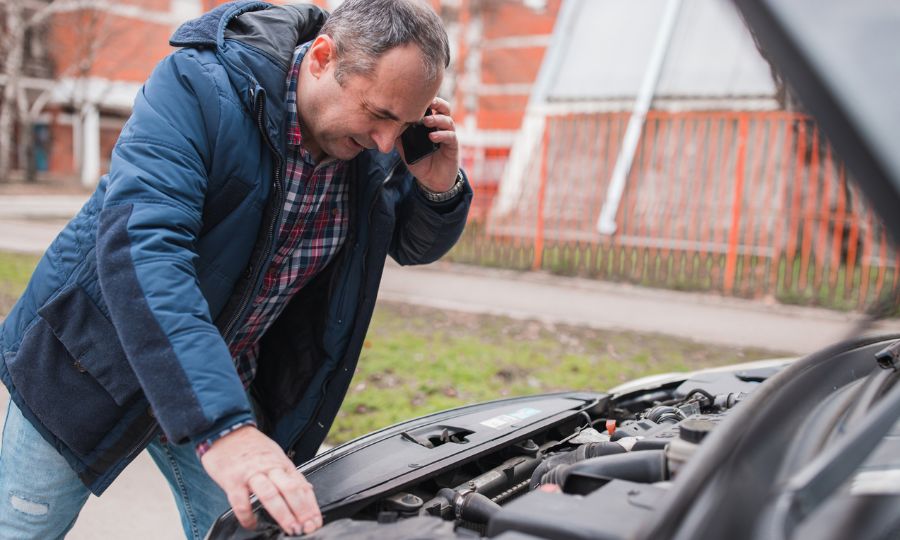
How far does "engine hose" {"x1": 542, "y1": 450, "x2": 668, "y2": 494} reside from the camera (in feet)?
4.55

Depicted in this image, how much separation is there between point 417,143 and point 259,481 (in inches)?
41.7

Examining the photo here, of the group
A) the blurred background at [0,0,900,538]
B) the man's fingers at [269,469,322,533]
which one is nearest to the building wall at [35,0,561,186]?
the blurred background at [0,0,900,538]

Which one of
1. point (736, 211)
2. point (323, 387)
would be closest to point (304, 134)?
point (323, 387)

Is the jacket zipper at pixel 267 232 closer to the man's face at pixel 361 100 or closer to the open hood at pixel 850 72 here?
the man's face at pixel 361 100

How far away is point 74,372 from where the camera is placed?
1746 millimetres

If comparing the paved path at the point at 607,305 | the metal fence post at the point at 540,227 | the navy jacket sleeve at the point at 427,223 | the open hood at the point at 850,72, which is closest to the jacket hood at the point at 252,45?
the navy jacket sleeve at the point at 427,223

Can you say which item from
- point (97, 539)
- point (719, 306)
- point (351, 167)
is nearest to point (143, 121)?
point (351, 167)

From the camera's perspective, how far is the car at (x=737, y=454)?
0.92 metres

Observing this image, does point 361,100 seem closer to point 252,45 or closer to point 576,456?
point 252,45

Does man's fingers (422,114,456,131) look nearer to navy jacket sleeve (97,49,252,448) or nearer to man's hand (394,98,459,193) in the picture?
man's hand (394,98,459,193)

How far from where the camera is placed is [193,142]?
64.1 inches

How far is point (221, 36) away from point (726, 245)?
8.59 m

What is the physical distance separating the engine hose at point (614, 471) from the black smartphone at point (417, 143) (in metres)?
0.96

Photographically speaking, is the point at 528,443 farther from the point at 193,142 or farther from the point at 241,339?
the point at 193,142
